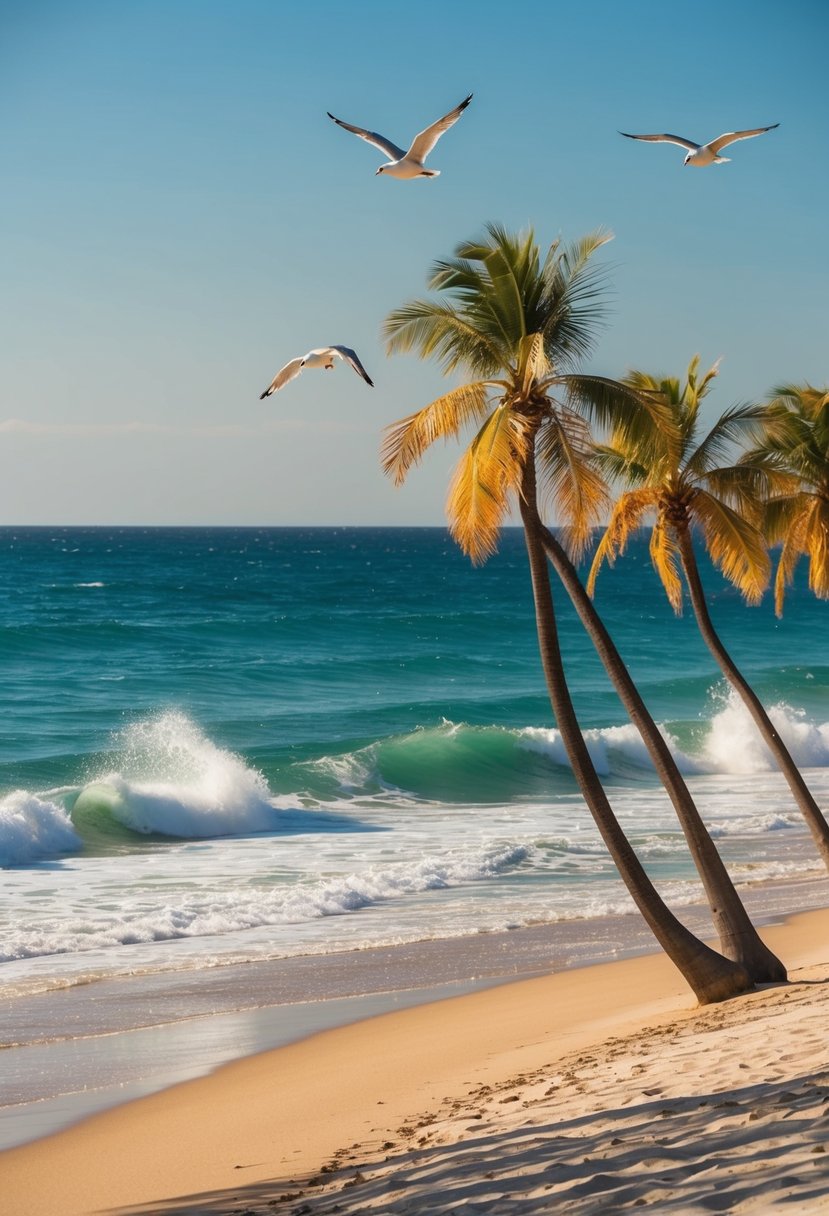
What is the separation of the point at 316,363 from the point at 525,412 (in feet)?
6.28

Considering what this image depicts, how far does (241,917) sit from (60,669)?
92.0ft

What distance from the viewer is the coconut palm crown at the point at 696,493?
12.7 m

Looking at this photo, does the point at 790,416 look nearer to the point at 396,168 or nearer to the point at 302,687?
the point at 396,168

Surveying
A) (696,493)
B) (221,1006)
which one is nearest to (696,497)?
(696,493)

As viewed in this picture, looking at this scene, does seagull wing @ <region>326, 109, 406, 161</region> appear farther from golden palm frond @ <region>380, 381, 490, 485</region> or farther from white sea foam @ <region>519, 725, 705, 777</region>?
white sea foam @ <region>519, 725, 705, 777</region>

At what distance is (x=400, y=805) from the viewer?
2711 cm

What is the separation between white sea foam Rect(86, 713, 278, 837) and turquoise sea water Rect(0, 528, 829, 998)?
0.07 m

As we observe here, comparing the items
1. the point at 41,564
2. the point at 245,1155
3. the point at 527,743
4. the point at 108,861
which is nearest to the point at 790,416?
the point at 245,1155

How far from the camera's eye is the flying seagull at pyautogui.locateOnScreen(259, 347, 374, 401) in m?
10.5

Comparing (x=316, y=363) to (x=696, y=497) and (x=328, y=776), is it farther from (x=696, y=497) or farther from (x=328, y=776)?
(x=328, y=776)

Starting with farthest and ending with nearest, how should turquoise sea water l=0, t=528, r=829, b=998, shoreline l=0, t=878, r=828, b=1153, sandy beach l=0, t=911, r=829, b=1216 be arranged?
turquoise sea water l=0, t=528, r=829, b=998, shoreline l=0, t=878, r=828, b=1153, sandy beach l=0, t=911, r=829, b=1216

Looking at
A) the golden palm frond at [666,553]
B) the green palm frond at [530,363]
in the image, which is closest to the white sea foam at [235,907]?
the golden palm frond at [666,553]

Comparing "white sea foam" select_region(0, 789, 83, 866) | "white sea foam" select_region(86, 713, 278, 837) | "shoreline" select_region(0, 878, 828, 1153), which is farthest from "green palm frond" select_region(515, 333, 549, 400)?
"white sea foam" select_region(86, 713, 278, 837)

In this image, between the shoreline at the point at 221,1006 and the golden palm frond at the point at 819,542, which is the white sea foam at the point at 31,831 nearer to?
the shoreline at the point at 221,1006
